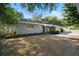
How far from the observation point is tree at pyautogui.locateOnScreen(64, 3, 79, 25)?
2.50m

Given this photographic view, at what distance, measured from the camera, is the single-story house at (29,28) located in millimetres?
2539

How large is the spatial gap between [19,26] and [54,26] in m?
0.52

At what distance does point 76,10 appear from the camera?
8.28 ft

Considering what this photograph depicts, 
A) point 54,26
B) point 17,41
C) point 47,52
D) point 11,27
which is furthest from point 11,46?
point 54,26

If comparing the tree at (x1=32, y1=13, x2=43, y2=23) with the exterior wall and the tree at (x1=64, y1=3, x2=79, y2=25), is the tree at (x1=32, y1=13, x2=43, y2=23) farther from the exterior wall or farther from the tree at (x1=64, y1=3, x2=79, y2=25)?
the tree at (x1=64, y1=3, x2=79, y2=25)

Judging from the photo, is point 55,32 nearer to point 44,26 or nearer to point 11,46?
point 44,26

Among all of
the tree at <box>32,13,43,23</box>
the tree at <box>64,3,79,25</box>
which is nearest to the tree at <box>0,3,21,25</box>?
the tree at <box>32,13,43,23</box>

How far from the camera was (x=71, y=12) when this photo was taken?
8.32ft

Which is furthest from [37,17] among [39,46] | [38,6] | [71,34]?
[71,34]

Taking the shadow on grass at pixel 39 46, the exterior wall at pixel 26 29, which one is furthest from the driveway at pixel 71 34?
the exterior wall at pixel 26 29

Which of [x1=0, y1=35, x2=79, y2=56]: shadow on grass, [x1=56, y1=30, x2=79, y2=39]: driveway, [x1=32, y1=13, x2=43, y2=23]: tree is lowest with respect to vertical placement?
[x1=0, y1=35, x2=79, y2=56]: shadow on grass

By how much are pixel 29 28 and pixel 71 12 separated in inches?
26.1

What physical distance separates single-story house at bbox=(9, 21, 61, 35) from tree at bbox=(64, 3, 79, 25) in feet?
0.61

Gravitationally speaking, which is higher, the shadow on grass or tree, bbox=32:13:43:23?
tree, bbox=32:13:43:23
